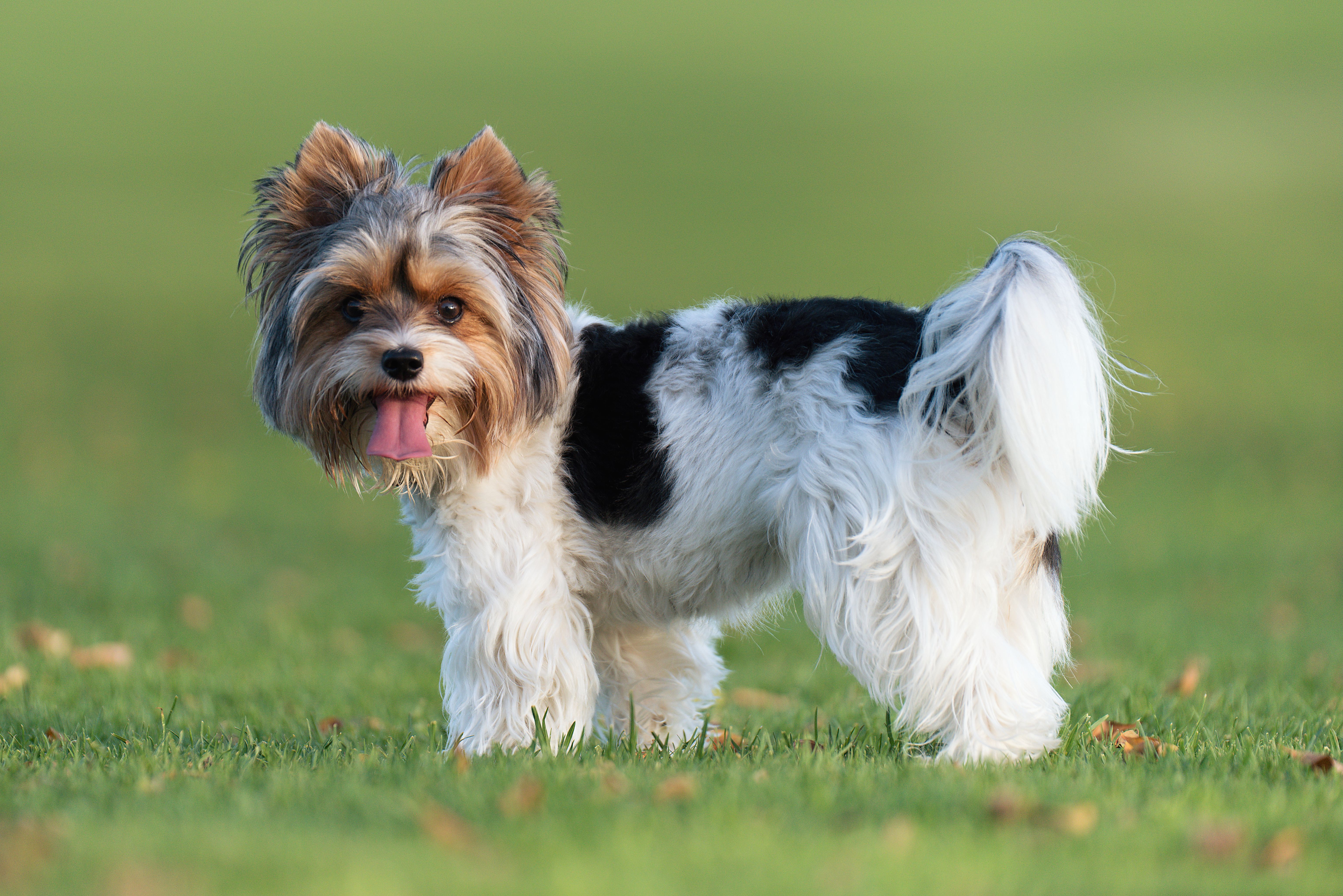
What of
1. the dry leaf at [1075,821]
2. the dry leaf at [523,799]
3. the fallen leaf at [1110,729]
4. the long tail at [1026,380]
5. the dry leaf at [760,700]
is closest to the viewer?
the dry leaf at [1075,821]

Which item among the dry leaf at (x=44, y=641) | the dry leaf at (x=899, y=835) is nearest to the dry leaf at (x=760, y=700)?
the dry leaf at (x=899, y=835)

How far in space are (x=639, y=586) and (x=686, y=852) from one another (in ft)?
6.25

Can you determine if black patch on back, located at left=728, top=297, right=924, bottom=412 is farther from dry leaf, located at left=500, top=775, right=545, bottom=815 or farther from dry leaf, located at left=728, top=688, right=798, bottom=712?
dry leaf, located at left=728, top=688, right=798, bottom=712

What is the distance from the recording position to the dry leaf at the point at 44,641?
7234 mm

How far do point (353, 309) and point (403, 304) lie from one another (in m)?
0.19

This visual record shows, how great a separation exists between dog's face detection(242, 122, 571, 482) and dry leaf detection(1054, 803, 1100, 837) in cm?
229

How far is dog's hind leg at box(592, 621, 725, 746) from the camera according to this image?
5.40 meters

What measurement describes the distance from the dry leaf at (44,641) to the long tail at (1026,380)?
5.31m

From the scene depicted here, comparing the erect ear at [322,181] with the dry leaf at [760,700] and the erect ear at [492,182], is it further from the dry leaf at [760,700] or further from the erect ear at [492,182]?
the dry leaf at [760,700]

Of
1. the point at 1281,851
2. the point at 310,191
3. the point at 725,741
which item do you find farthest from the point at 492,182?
the point at 1281,851

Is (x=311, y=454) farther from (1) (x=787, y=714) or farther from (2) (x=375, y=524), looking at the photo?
(2) (x=375, y=524)

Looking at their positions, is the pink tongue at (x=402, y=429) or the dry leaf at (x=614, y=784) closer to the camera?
the dry leaf at (x=614, y=784)

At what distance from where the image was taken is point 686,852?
305 centimetres

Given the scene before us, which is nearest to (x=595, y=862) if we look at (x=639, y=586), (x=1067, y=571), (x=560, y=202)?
(x=639, y=586)
